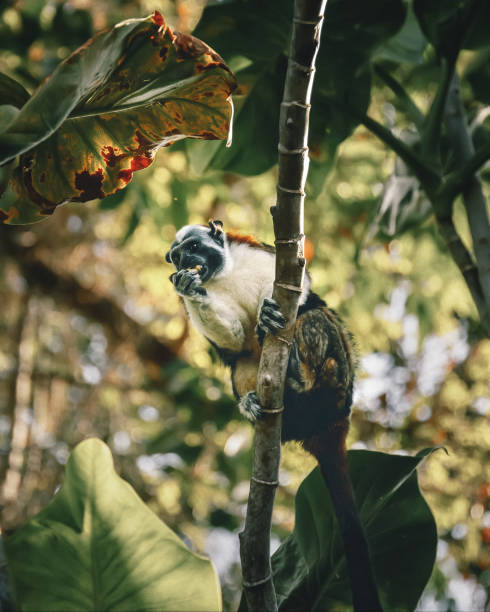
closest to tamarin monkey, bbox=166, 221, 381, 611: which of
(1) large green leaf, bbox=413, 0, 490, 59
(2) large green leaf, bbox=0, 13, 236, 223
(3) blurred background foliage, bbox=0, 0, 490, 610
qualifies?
(2) large green leaf, bbox=0, 13, 236, 223

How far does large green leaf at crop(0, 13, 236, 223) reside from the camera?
430 mm

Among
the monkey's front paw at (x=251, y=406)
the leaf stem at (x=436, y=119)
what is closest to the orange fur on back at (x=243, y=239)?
the monkey's front paw at (x=251, y=406)

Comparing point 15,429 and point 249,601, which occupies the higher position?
point 249,601

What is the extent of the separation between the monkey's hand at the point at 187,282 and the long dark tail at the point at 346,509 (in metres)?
0.15

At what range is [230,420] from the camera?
3.53ft

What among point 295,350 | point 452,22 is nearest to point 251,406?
point 295,350

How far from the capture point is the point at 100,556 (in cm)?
47

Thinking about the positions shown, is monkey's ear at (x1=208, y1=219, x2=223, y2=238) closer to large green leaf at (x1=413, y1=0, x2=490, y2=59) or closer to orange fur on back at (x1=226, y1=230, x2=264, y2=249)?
orange fur on back at (x1=226, y1=230, x2=264, y2=249)

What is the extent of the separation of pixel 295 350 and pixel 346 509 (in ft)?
0.43

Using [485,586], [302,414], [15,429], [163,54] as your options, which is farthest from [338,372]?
[15,429]

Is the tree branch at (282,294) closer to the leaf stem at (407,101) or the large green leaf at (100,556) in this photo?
the large green leaf at (100,556)

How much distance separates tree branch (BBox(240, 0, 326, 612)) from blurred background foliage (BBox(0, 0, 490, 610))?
0.35 metres

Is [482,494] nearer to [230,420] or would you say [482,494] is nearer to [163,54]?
[230,420]

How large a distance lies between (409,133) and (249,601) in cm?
81
